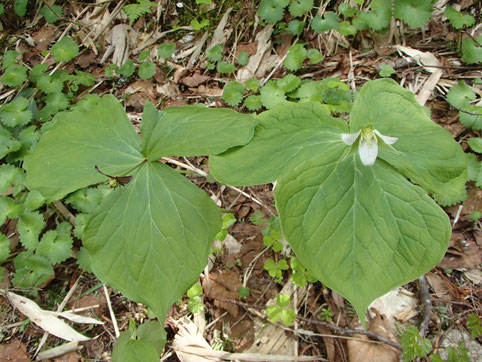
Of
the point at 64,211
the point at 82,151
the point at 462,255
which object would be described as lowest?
the point at 462,255

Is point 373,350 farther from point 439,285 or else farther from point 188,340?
point 188,340

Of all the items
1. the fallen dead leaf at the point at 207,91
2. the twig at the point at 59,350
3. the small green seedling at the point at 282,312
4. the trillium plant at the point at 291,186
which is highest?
the trillium plant at the point at 291,186

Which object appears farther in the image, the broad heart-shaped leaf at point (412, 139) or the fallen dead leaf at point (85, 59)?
the fallen dead leaf at point (85, 59)

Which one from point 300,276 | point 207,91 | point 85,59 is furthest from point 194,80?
point 300,276

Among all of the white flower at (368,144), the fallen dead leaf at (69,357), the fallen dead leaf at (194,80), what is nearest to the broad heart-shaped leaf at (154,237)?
the white flower at (368,144)

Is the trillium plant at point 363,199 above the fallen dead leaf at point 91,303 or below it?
above

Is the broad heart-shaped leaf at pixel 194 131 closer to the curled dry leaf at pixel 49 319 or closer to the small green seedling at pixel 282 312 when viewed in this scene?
the small green seedling at pixel 282 312
